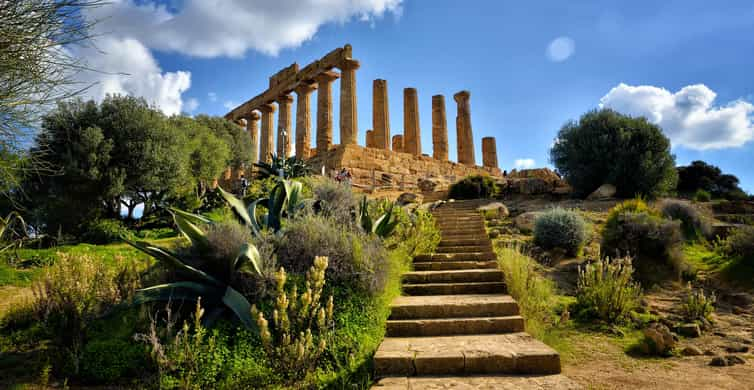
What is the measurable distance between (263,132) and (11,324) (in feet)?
85.7

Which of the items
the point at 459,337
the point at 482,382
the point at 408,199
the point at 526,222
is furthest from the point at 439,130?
the point at 482,382

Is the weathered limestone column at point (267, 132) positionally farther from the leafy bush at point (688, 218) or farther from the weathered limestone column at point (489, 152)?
the leafy bush at point (688, 218)

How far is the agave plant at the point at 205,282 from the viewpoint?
14.2 ft

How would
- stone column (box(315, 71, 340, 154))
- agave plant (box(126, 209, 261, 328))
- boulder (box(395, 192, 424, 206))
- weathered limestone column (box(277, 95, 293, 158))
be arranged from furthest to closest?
weathered limestone column (box(277, 95, 293, 158)) → stone column (box(315, 71, 340, 154)) → boulder (box(395, 192, 424, 206)) → agave plant (box(126, 209, 261, 328))

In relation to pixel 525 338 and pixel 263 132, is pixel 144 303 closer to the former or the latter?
pixel 525 338

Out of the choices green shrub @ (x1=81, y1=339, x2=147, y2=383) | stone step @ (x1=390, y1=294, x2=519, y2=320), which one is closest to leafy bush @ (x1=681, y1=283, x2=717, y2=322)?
stone step @ (x1=390, y1=294, x2=519, y2=320)

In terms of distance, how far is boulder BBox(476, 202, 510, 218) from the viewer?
1475cm

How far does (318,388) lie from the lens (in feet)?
12.4

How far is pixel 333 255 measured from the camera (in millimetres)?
5277

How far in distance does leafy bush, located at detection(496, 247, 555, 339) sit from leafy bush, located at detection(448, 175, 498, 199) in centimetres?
1301

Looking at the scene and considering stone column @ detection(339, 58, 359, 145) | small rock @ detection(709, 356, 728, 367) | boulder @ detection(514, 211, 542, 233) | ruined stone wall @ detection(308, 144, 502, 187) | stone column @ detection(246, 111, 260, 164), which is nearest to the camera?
small rock @ detection(709, 356, 728, 367)

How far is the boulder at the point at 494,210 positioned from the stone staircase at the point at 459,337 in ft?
22.0

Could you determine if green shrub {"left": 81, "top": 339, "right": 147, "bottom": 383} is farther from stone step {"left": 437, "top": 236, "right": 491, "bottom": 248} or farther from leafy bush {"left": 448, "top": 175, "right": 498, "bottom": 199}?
leafy bush {"left": 448, "top": 175, "right": 498, "bottom": 199}

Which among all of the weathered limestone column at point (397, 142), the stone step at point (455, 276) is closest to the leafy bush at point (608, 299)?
the stone step at point (455, 276)
